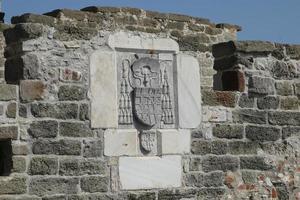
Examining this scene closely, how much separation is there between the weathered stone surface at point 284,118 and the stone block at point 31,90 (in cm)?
239

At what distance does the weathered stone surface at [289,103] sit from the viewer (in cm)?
670

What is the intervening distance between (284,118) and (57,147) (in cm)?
246

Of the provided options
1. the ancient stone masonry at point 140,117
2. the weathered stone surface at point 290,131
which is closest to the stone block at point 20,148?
the ancient stone masonry at point 140,117

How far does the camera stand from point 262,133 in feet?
21.4

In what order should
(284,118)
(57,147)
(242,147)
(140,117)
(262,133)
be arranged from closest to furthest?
(57,147), (140,117), (242,147), (262,133), (284,118)

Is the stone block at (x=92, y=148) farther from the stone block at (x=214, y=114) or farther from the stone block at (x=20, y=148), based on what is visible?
the stone block at (x=214, y=114)

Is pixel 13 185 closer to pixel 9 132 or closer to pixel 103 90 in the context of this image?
pixel 9 132

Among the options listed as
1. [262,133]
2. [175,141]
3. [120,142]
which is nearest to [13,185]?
[120,142]

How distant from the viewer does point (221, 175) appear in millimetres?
6211

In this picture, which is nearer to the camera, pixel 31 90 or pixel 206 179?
pixel 31 90

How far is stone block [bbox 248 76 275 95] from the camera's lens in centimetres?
650

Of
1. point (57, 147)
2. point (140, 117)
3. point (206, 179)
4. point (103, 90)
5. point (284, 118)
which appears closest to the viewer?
point (57, 147)

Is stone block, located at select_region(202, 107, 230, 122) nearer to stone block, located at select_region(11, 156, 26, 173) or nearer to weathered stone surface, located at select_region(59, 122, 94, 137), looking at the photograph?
weathered stone surface, located at select_region(59, 122, 94, 137)

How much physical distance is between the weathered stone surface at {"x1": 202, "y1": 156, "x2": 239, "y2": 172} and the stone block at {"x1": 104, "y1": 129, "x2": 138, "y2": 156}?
0.75m
